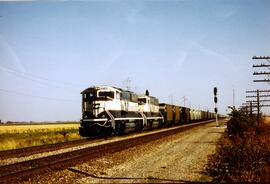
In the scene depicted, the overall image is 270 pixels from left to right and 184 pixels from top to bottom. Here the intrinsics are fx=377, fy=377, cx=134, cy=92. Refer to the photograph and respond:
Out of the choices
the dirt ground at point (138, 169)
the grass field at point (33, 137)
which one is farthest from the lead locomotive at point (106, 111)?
the dirt ground at point (138, 169)

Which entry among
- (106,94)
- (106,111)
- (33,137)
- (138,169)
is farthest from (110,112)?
(33,137)

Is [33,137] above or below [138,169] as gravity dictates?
below

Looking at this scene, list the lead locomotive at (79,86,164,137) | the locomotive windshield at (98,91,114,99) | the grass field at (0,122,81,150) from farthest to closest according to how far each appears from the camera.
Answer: the locomotive windshield at (98,91,114,99)
the grass field at (0,122,81,150)
the lead locomotive at (79,86,164,137)

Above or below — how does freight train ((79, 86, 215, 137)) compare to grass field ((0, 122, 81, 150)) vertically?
above

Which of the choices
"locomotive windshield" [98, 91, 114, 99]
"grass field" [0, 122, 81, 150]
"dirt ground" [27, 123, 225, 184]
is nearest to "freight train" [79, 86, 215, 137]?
"locomotive windshield" [98, 91, 114, 99]

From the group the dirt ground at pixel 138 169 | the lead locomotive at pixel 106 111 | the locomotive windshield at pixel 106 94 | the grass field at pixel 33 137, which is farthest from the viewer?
the locomotive windshield at pixel 106 94

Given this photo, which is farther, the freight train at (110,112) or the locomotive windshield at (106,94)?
the locomotive windshield at (106,94)

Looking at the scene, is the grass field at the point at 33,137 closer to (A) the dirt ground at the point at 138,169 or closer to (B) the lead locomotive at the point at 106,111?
(B) the lead locomotive at the point at 106,111

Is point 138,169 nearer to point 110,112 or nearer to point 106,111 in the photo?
point 106,111

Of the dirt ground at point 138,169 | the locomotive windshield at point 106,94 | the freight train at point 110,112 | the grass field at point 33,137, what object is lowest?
the grass field at point 33,137

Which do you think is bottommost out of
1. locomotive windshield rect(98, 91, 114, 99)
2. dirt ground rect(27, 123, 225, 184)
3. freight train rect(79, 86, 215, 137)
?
dirt ground rect(27, 123, 225, 184)

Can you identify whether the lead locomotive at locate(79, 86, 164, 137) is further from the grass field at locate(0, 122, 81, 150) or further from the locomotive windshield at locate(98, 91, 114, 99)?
the grass field at locate(0, 122, 81, 150)

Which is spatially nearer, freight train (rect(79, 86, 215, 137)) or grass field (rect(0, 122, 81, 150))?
freight train (rect(79, 86, 215, 137))

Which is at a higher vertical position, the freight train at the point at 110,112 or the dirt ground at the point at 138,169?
the freight train at the point at 110,112
